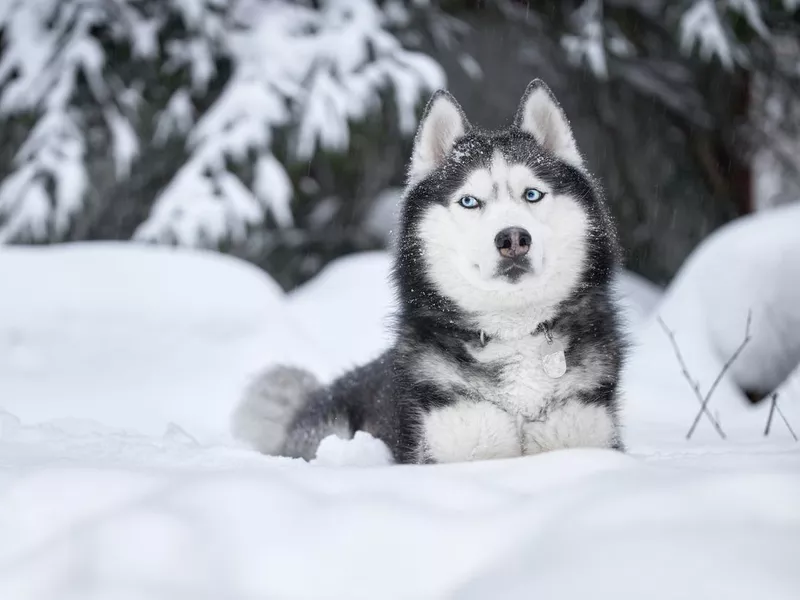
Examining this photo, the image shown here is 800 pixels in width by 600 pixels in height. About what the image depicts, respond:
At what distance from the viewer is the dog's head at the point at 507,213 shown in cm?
237

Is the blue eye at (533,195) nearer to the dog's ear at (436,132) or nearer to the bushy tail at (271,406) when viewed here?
the dog's ear at (436,132)

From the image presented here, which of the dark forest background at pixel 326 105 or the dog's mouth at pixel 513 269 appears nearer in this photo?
the dog's mouth at pixel 513 269

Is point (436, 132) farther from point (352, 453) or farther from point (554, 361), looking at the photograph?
point (352, 453)

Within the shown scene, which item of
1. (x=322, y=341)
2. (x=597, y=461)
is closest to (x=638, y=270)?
(x=322, y=341)

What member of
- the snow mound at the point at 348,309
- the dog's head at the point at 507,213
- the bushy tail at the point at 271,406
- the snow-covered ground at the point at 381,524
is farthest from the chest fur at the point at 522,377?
the snow mound at the point at 348,309

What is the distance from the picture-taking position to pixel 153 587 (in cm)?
145

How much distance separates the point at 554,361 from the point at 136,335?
337 cm

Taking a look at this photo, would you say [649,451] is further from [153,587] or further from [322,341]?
[322,341]

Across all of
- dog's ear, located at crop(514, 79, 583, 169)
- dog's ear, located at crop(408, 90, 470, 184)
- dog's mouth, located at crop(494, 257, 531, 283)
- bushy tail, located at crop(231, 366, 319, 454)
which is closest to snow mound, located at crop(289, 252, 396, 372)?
bushy tail, located at crop(231, 366, 319, 454)

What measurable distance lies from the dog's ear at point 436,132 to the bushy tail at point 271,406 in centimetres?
151

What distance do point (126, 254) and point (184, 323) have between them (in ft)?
2.63

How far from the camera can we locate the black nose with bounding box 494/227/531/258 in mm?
2309

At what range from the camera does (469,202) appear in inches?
99.0

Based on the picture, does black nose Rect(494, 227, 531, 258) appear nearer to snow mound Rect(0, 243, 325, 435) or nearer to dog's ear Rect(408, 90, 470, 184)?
dog's ear Rect(408, 90, 470, 184)
